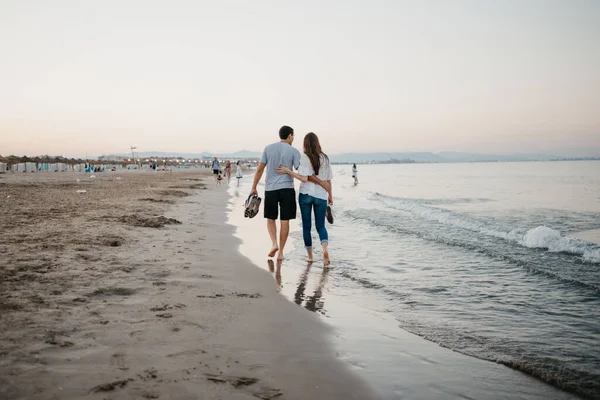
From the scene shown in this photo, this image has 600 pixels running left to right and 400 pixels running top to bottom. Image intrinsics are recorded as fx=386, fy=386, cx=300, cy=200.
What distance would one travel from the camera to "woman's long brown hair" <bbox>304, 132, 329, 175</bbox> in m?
6.16

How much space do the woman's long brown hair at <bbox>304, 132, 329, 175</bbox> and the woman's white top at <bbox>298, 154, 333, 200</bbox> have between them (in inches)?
2.0

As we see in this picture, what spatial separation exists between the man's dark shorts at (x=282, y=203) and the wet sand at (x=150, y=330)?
93 centimetres

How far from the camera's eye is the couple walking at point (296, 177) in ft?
20.3

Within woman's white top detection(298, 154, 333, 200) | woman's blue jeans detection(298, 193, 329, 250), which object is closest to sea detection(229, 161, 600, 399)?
woman's blue jeans detection(298, 193, 329, 250)

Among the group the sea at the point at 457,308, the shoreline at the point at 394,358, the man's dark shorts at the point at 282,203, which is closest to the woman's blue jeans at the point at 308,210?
the man's dark shorts at the point at 282,203

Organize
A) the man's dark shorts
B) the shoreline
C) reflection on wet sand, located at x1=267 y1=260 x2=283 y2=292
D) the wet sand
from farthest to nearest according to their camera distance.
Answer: the man's dark shorts
reflection on wet sand, located at x1=267 y1=260 x2=283 y2=292
the shoreline
the wet sand

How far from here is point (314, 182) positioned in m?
6.29

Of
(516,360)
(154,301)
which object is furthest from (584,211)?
(154,301)

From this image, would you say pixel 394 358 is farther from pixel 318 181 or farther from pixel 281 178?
pixel 281 178

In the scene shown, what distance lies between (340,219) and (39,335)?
10.2 m

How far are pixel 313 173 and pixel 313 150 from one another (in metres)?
0.37

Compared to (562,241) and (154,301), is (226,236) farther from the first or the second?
(562,241)

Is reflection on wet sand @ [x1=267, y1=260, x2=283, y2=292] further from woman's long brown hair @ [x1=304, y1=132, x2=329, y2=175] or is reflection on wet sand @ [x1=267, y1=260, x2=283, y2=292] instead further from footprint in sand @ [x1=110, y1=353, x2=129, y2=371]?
footprint in sand @ [x1=110, y1=353, x2=129, y2=371]

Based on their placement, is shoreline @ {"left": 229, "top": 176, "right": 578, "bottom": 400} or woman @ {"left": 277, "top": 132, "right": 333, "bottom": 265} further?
woman @ {"left": 277, "top": 132, "right": 333, "bottom": 265}
